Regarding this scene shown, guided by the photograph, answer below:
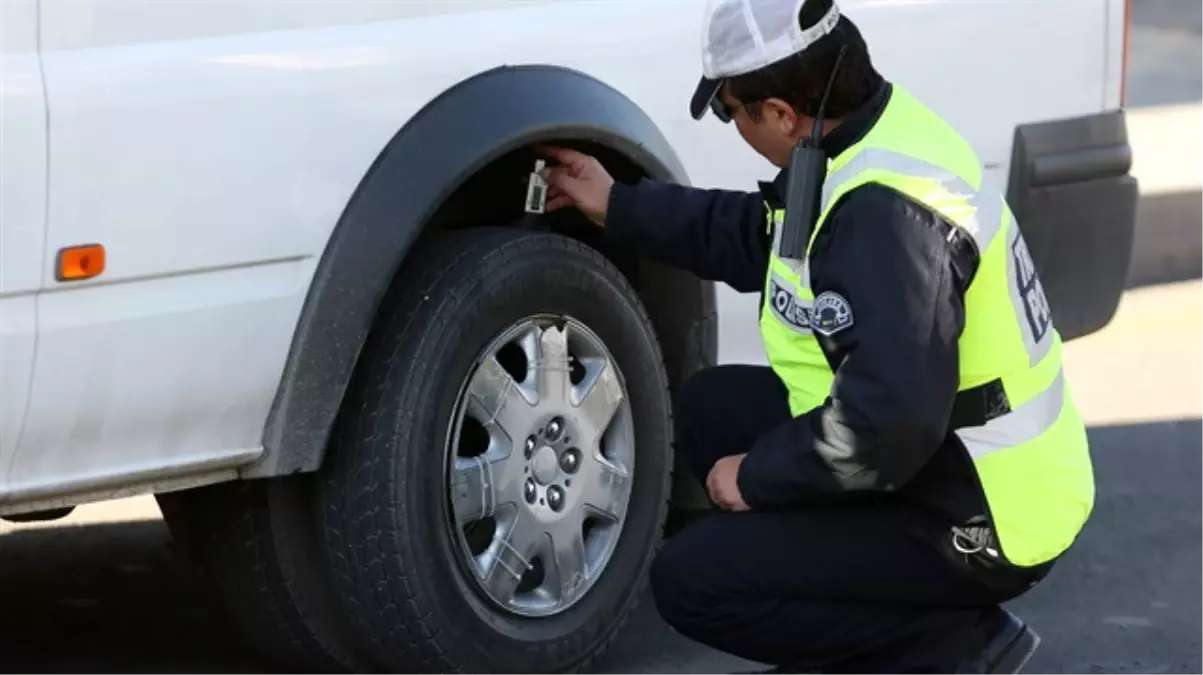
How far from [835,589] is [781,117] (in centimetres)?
74

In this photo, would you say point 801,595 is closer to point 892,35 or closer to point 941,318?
point 941,318

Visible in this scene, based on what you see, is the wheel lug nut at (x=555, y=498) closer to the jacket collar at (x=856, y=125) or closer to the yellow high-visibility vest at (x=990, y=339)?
the yellow high-visibility vest at (x=990, y=339)

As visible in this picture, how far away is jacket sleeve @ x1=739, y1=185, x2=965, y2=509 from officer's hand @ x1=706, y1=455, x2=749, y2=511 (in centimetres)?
18

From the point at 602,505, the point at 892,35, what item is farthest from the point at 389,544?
the point at 892,35

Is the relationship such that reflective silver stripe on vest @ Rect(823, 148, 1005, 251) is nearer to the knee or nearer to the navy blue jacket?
the navy blue jacket

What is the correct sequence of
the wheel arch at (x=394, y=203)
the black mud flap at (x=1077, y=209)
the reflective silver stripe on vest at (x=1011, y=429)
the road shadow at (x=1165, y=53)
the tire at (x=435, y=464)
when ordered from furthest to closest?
the road shadow at (x=1165, y=53), the black mud flap at (x=1077, y=209), the tire at (x=435, y=464), the wheel arch at (x=394, y=203), the reflective silver stripe on vest at (x=1011, y=429)

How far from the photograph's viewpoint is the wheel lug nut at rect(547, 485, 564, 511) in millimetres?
3748

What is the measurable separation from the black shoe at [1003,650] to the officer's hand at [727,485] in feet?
1.47

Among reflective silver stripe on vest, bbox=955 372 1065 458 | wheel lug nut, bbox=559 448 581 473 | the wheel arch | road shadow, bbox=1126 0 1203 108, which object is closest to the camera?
reflective silver stripe on vest, bbox=955 372 1065 458

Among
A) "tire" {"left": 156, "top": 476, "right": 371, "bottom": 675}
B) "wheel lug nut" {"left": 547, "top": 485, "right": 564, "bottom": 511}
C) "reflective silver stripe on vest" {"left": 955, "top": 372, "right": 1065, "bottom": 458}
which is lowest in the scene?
"tire" {"left": 156, "top": 476, "right": 371, "bottom": 675}

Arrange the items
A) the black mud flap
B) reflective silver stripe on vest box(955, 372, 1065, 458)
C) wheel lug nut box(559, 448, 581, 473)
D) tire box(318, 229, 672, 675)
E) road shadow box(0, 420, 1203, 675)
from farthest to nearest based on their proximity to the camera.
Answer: the black mud flap → road shadow box(0, 420, 1203, 675) → wheel lug nut box(559, 448, 581, 473) → tire box(318, 229, 672, 675) → reflective silver stripe on vest box(955, 372, 1065, 458)

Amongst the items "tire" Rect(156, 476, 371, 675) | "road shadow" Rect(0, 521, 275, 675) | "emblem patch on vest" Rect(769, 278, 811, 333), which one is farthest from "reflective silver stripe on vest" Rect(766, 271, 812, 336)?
"road shadow" Rect(0, 521, 275, 675)

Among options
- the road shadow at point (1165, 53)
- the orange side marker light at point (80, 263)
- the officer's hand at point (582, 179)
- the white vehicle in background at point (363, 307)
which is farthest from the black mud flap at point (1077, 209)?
the road shadow at point (1165, 53)

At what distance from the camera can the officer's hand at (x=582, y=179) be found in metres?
3.78
